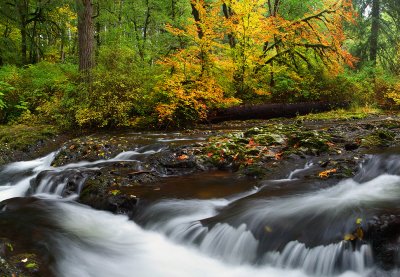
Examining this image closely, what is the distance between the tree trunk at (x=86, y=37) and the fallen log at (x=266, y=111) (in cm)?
475

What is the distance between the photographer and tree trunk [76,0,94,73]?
1221 centimetres

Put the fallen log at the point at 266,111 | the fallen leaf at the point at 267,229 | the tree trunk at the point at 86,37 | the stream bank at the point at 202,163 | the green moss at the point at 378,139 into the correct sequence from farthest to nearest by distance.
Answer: the fallen log at the point at 266,111 → the tree trunk at the point at 86,37 → the green moss at the point at 378,139 → the stream bank at the point at 202,163 → the fallen leaf at the point at 267,229

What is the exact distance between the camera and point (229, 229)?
16.2 feet

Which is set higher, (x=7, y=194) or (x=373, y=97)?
(x=373, y=97)

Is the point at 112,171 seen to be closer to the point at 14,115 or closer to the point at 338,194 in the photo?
the point at 338,194

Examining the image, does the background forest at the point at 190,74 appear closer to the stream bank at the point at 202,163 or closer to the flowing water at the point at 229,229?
the stream bank at the point at 202,163

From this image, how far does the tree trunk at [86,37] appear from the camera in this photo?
12.2 meters

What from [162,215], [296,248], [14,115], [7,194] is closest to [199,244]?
[162,215]

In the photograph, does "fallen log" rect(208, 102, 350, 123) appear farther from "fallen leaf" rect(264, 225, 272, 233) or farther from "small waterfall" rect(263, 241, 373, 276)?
"small waterfall" rect(263, 241, 373, 276)

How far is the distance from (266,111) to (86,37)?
732cm

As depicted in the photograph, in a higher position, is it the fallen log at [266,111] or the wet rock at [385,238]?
the fallen log at [266,111]

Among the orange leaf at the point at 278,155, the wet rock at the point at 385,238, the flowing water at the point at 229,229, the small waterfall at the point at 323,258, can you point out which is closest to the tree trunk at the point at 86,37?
the flowing water at the point at 229,229

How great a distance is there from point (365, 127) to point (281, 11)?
11.8 m

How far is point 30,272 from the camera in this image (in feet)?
12.1
